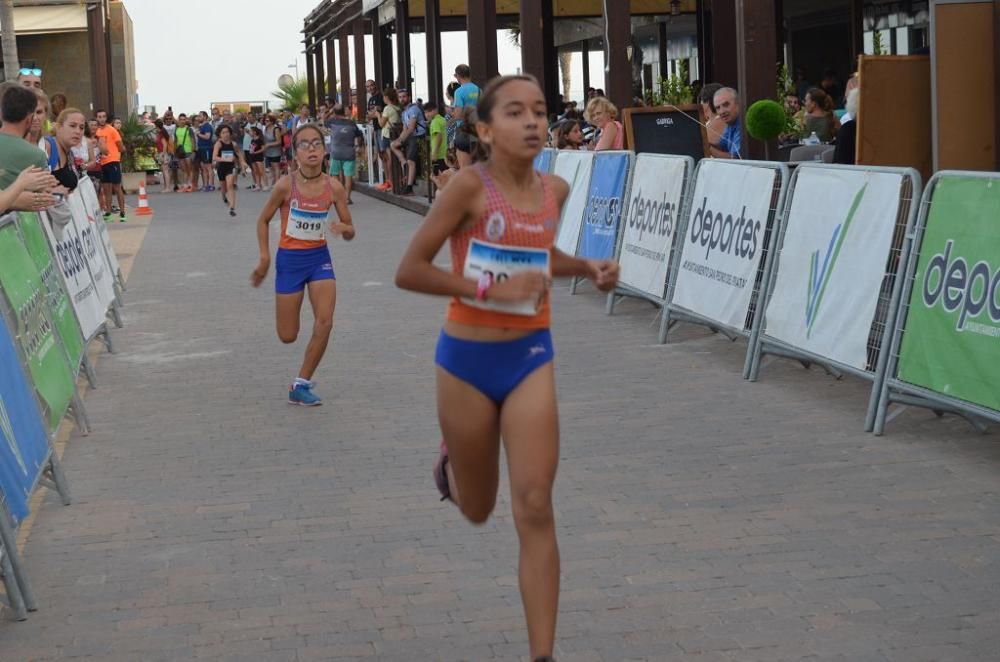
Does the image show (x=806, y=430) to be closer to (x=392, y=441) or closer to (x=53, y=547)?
(x=392, y=441)

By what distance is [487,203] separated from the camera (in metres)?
4.51

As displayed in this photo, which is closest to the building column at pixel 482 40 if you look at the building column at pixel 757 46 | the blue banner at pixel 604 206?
the building column at pixel 757 46

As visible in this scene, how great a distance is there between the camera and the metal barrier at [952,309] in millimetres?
7094

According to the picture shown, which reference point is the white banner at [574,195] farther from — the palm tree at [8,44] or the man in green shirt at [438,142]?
the palm tree at [8,44]

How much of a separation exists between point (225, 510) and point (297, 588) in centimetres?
136

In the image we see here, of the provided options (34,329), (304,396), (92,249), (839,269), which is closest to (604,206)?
(92,249)

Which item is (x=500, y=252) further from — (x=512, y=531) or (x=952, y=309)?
(x=952, y=309)

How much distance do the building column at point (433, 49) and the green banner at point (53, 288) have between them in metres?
21.6

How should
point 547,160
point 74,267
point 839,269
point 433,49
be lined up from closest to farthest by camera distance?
1. point 839,269
2. point 74,267
3. point 547,160
4. point 433,49

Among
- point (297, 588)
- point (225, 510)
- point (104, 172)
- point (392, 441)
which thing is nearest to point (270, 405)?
point (392, 441)

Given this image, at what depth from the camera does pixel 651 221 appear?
12180mm

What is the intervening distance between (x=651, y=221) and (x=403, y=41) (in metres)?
24.4

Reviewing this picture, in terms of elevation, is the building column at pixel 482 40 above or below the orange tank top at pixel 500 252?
above

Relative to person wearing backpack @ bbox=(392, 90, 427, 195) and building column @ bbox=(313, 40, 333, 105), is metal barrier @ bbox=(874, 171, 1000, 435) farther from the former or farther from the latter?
building column @ bbox=(313, 40, 333, 105)
